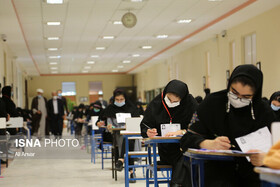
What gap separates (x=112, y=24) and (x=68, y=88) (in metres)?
21.3

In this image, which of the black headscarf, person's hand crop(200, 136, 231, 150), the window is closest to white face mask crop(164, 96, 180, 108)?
Result: person's hand crop(200, 136, 231, 150)

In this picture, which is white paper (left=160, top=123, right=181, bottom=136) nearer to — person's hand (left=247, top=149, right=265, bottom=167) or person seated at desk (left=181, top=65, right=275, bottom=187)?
person seated at desk (left=181, top=65, right=275, bottom=187)

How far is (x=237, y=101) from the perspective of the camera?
116 inches

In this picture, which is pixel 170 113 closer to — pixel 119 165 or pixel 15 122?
pixel 119 165

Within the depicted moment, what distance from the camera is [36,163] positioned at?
10250mm

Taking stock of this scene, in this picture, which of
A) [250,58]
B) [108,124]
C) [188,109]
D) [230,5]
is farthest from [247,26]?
[188,109]

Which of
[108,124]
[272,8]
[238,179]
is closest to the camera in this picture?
[238,179]

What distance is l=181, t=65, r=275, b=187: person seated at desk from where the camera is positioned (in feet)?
9.50

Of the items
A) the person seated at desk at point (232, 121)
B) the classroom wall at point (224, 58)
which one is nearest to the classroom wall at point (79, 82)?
the classroom wall at point (224, 58)

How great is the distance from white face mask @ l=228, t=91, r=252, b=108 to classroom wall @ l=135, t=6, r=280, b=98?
837cm

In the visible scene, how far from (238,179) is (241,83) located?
0.68 meters

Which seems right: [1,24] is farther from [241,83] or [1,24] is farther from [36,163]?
[241,83]

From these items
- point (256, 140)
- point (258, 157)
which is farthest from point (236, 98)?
point (258, 157)

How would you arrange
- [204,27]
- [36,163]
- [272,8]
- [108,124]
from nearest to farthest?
[108,124] → [36,163] → [272,8] → [204,27]
